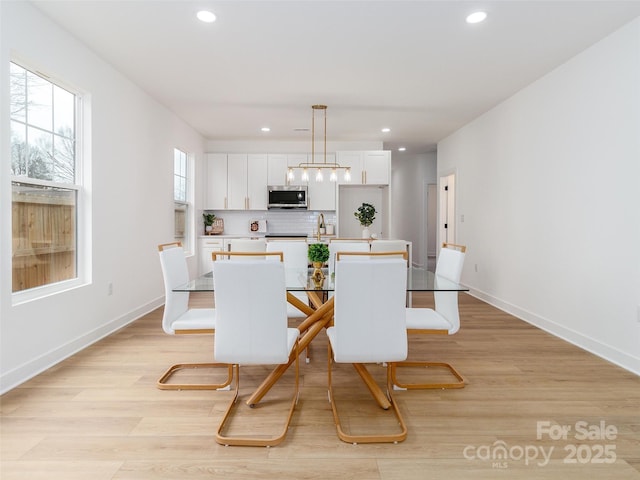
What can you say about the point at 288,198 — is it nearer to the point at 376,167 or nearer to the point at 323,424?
the point at 376,167

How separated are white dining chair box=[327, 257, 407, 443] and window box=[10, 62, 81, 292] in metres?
2.30

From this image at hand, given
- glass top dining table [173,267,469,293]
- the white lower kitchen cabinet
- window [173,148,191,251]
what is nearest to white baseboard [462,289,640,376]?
glass top dining table [173,267,469,293]

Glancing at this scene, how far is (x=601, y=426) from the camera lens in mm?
2102

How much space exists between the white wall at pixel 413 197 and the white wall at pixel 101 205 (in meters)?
Result: 5.15

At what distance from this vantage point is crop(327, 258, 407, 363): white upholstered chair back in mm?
2012

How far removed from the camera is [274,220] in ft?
23.4

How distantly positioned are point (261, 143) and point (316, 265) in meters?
4.68

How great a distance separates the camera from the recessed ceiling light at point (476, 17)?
2.80 metres

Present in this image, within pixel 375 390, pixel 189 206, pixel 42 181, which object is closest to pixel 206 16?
pixel 42 181

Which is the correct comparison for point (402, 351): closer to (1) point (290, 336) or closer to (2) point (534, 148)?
(1) point (290, 336)

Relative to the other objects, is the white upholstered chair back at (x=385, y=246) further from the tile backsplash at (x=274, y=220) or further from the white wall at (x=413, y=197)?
the white wall at (x=413, y=197)

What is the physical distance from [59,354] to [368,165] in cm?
524

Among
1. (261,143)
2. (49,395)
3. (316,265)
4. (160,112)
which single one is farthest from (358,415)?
(261,143)

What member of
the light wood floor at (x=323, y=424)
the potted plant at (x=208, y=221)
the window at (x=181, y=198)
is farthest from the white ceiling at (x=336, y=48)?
the light wood floor at (x=323, y=424)
